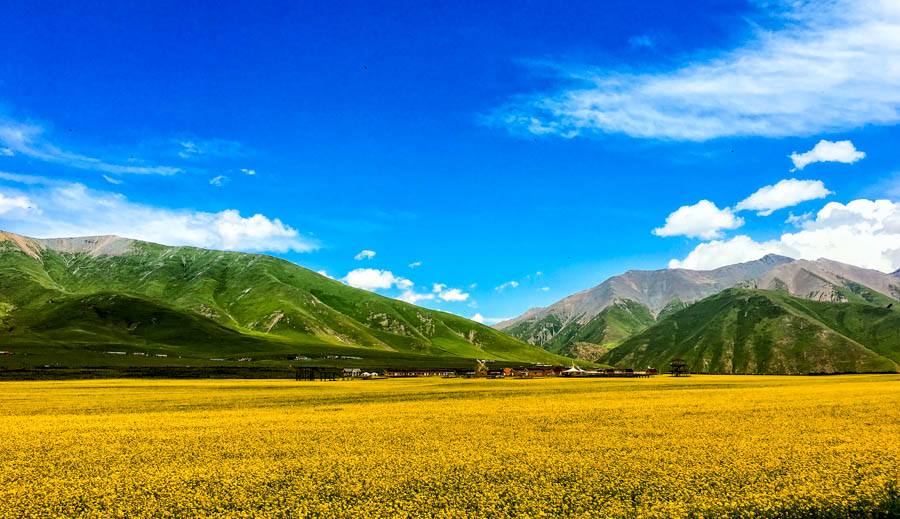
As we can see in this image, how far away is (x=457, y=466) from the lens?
21.7 metres

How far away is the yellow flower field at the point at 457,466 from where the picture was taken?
665 inches

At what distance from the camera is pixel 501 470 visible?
2114cm

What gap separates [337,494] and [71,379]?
121 m

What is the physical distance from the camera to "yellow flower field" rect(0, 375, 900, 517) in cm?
1689

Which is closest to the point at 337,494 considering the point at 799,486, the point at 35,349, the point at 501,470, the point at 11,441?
the point at 501,470

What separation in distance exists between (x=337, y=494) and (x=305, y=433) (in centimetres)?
1462

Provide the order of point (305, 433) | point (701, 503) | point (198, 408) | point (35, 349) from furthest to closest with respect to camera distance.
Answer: point (35, 349)
point (198, 408)
point (305, 433)
point (701, 503)

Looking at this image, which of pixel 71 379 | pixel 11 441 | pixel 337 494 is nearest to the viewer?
pixel 337 494

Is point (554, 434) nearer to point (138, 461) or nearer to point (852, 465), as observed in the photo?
point (852, 465)

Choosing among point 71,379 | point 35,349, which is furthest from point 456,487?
point 35,349

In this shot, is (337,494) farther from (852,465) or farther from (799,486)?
(852,465)

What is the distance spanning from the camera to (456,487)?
1875cm

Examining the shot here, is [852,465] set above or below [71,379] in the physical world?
above

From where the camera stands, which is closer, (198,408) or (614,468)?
(614,468)
